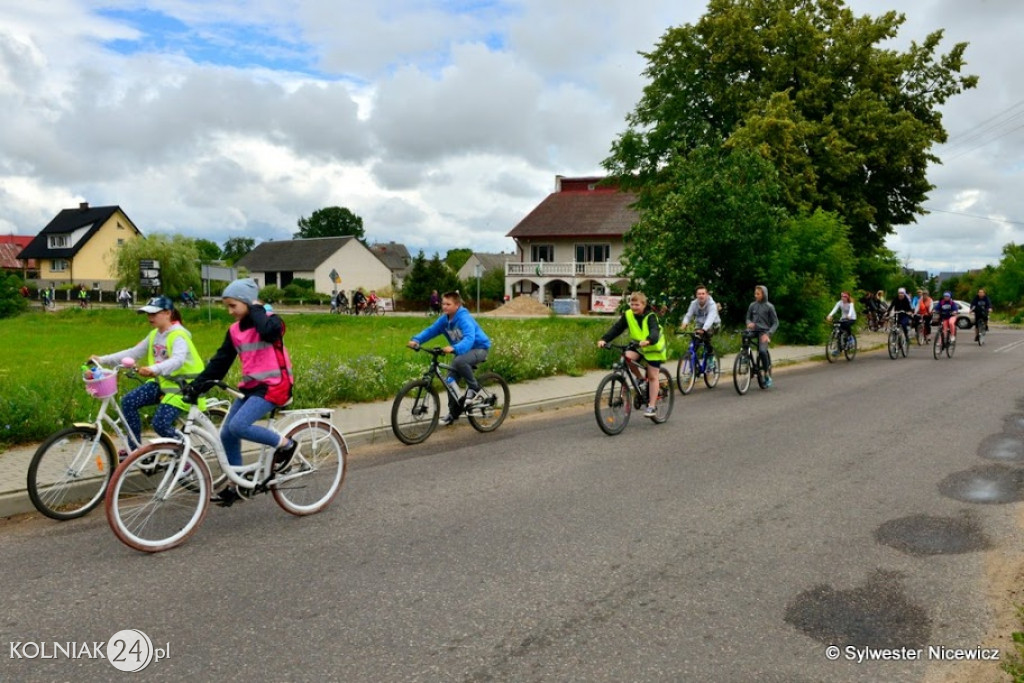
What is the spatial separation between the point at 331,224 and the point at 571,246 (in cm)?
7268

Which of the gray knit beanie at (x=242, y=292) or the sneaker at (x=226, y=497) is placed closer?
the gray knit beanie at (x=242, y=292)

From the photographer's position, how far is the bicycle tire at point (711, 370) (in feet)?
49.5

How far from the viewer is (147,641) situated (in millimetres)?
3988

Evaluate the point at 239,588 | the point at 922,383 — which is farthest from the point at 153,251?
the point at 239,588

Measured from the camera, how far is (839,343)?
70.6ft

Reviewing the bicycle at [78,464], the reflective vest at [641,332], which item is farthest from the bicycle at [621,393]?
the bicycle at [78,464]

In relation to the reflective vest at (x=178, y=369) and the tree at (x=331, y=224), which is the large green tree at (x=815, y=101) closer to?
the reflective vest at (x=178, y=369)

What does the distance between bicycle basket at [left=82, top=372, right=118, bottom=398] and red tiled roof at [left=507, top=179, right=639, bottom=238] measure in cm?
5457

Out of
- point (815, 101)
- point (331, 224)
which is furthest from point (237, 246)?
point (815, 101)

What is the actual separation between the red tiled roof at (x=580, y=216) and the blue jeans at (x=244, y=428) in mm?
54471

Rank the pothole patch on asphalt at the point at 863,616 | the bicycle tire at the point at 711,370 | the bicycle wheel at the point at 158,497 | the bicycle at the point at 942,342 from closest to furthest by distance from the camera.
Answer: the pothole patch on asphalt at the point at 863,616 → the bicycle wheel at the point at 158,497 → the bicycle tire at the point at 711,370 → the bicycle at the point at 942,342

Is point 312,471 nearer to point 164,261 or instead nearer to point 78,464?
point 78,464

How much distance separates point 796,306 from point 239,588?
24115 millimetres

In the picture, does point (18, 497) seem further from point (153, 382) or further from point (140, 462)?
point (140, 462)
